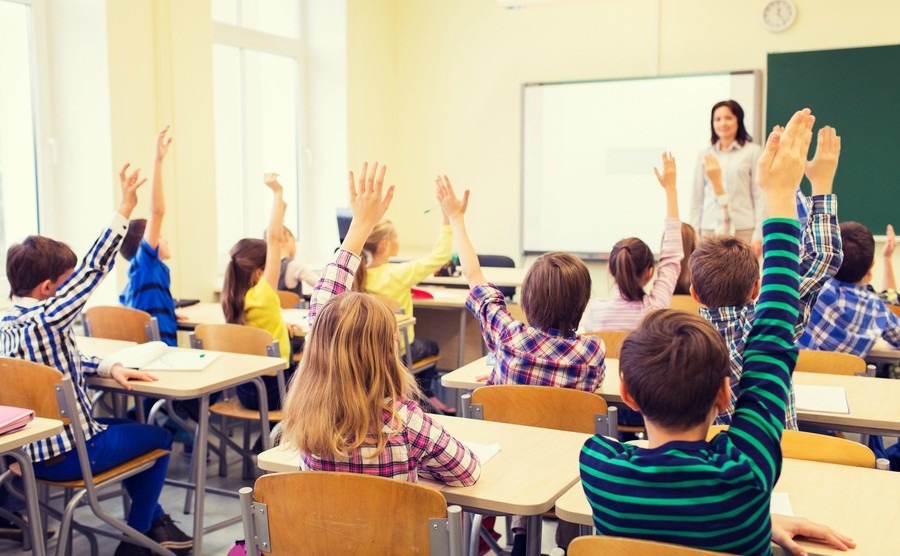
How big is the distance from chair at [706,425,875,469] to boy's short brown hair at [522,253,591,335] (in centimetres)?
62

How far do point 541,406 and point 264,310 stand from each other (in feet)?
5.73

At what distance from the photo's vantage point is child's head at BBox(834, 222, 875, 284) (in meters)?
3.34

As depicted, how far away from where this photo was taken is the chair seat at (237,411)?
3441 millimetres

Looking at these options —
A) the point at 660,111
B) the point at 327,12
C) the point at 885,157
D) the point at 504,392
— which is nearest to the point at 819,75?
the point at 885,157

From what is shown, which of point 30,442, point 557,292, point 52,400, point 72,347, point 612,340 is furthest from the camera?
point 612,340

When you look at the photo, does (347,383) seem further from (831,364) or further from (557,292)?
(831,364)

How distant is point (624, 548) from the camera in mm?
1334

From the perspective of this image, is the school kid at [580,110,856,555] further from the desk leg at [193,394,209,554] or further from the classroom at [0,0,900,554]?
the classroom at [0,0,900,554]

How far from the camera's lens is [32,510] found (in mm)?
2285

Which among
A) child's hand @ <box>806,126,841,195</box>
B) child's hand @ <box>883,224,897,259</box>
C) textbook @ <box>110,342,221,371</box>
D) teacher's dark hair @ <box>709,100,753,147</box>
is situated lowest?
textbook @ <box>110,342,221,371</box>

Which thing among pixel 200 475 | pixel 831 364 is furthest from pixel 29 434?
pixel 831 364

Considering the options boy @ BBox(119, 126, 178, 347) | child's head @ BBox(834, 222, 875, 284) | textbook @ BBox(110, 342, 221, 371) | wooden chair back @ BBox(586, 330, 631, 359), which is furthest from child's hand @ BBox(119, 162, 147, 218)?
child's head @ BBox(834, 222, 875, 284)

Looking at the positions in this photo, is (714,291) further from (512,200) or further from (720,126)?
(512,200)

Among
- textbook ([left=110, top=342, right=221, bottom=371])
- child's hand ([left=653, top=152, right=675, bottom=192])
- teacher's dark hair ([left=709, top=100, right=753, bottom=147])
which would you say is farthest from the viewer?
teacher's dark hair ([left=709, top=100, right=753, bottom=147])
